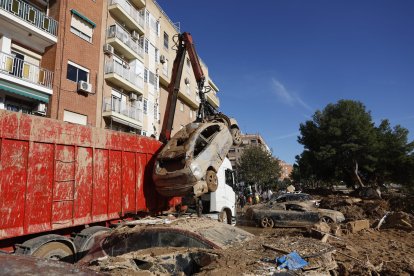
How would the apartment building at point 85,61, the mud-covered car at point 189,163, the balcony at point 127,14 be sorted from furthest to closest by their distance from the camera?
the balcony at point 127,14 < the apartment building at point 85,61 < the mud-covered car at point 189,163

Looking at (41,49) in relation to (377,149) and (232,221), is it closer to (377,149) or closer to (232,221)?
(232,221)

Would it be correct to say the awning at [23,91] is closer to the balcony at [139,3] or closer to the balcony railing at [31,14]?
the balcony railing at [31,14]

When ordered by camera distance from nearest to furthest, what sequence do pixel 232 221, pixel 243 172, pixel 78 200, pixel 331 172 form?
pixel 78 200, pixel 232 221, pixel 331 172, pixel 243 172

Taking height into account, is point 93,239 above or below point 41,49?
below

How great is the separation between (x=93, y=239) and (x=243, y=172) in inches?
A: 1597

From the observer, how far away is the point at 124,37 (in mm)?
24438

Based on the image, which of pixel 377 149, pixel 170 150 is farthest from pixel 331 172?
pixel 170 150

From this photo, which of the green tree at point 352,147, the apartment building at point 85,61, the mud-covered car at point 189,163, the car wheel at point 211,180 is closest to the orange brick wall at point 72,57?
the apartment building at point 85,61

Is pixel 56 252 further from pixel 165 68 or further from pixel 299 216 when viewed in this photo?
pixel 165 68

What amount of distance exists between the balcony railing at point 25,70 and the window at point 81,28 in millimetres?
3847

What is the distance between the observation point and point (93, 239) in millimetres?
6746

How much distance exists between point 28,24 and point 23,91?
11.6 ft

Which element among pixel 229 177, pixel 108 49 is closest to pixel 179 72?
pixel 229 177

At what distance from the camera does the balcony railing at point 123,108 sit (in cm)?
2220
